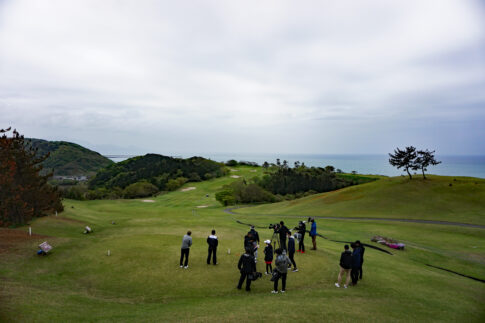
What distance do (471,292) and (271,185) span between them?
93.8 metres

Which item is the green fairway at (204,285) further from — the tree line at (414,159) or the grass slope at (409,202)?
the tree line at (414,159)

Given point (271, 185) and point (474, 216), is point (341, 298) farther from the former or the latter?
point (271, 185)

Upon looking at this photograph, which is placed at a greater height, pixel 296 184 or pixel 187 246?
pixel 296 184

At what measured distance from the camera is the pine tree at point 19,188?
1169 inches

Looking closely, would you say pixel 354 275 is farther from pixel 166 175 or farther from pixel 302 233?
pixel 166 175

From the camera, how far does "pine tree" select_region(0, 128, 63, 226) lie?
2970cm

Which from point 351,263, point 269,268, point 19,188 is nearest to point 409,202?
point 351,263

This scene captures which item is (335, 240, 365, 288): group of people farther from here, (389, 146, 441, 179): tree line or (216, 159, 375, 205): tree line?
(216, 159, 375, 205): tree line

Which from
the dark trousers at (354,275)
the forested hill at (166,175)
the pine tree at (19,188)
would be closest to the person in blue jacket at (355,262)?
the dark trousers at (354,275)

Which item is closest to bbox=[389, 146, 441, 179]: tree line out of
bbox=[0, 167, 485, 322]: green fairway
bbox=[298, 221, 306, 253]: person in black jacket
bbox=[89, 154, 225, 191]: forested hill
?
bbox=[0, 167, 485, 322]: green fairway

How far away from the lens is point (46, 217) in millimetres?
33312

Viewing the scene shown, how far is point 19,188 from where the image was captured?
102 feet

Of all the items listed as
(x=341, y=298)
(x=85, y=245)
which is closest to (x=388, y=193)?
(x=341, y=298)

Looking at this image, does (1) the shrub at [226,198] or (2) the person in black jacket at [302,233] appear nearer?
(2) the person in black jacket at [302,233]
